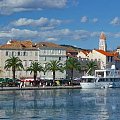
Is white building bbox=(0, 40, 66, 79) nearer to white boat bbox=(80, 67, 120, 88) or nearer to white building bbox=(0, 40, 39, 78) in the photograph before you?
white building bbox=(0, 40, 39, 78)

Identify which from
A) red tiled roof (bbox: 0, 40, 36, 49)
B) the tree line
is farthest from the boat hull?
Result: red tiled roof (bbox: 0, 40, 36, 49)

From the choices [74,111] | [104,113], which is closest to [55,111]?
[74,111]

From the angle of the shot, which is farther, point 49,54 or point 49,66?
point 49,54

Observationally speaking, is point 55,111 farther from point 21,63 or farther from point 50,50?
point 50,50

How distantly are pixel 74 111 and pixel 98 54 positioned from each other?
128m

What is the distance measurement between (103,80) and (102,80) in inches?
15.3

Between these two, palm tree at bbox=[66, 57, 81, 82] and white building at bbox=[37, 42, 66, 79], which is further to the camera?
white building at bbox=[37, 42, 66, 79]

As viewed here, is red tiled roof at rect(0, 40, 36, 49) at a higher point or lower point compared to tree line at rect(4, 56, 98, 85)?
higher

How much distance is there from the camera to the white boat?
145900 millimetres

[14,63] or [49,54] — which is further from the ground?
[49,54]

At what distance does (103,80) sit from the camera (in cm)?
14938

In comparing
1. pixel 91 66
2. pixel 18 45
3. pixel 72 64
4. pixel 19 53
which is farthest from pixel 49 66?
pixel 91 66

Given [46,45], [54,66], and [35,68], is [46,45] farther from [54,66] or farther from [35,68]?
[35,68]

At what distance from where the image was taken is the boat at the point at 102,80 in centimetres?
14588
